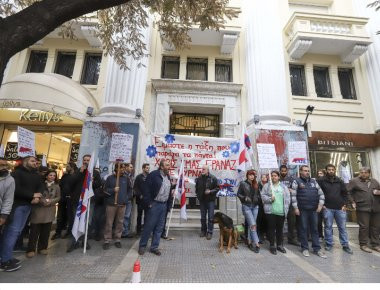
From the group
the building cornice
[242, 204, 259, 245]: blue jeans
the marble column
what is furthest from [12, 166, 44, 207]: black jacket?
the marble column

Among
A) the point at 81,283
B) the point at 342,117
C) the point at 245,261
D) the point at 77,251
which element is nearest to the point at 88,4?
the point at 81,283

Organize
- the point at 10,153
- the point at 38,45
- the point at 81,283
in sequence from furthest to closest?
the point at 38,45 → the point at 10,153 → the point at 81,283

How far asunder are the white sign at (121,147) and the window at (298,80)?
24.5 feet

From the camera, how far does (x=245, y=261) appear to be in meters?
5.01

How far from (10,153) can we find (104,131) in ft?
16.0

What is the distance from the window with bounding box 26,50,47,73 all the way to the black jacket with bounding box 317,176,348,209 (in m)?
11.6

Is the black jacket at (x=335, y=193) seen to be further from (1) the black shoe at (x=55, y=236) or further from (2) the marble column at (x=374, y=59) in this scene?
(1) the black shoe at (x=55, y=236)

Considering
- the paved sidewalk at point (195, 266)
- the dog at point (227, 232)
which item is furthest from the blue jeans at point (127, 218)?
the dog at point (227, 232)

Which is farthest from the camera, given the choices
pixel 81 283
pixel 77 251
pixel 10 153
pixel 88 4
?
pixel 10 153

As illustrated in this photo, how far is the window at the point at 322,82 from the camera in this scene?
10.9 meters

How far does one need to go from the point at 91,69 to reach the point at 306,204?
974cm

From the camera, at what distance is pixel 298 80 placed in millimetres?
11023

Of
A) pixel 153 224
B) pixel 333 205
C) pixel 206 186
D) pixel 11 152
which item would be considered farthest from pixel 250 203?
pixel 11 152

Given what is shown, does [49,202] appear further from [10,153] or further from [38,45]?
[38,45]
